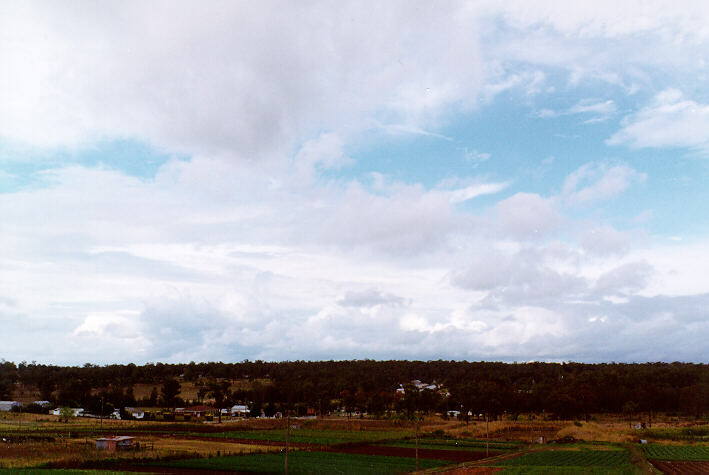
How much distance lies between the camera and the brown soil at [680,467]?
68.8 meters

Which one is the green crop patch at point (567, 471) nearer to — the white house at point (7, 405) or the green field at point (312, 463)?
the green field at point (312, 463)

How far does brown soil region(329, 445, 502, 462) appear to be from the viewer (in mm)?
84000

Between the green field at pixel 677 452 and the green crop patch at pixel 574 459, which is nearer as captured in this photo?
the green crop patch at pixel 574 459

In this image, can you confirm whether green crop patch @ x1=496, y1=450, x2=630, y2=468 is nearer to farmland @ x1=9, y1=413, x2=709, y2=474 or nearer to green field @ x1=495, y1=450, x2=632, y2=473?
green field @ x1=495, y1=450, x2=632, y2=473

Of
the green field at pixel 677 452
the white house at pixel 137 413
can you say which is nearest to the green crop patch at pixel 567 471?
the green field at pixel 677 452

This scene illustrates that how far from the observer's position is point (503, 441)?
371ft

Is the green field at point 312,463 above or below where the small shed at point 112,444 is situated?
below

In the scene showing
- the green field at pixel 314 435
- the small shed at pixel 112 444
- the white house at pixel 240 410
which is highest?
the small shed at pixel 112 444

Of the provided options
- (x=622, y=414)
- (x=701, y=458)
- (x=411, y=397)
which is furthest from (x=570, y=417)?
(x=701, y=458)

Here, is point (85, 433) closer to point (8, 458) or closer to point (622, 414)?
point (8, 458)

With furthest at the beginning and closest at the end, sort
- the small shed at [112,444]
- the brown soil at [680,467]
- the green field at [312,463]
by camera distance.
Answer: the small shed at [112,444]
the brown soil at [680,467]
the green field at [312,463]

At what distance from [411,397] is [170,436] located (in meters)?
97.8

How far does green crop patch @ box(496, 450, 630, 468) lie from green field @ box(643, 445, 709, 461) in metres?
4.30

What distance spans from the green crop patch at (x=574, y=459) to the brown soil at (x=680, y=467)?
12.8 feet
